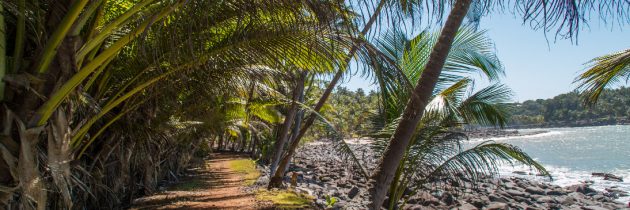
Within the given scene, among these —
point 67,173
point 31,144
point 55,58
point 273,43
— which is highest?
point 273,43

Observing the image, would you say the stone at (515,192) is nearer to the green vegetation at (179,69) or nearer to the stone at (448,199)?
the stone at (448,199)

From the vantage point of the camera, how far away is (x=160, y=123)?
24.6 feet

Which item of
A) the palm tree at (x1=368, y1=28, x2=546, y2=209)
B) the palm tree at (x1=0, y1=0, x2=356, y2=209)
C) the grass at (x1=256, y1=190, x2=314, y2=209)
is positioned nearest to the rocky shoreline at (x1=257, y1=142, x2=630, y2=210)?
A: the grass at (x1=256, y1=190, x2=314, y2=209)

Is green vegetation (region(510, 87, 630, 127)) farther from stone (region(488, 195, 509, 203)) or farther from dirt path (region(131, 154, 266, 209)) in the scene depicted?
dirt path (region(131, 154, 266, 209))

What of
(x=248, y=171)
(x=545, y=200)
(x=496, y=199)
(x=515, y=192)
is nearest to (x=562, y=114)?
(x=515, y=192)

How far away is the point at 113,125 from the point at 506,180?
1297 centimetres

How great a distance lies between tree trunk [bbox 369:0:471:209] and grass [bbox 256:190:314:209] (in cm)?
287

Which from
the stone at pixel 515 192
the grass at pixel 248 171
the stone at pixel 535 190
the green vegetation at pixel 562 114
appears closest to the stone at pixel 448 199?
the stone at pixel 515 192

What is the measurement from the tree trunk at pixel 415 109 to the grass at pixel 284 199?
2.87m

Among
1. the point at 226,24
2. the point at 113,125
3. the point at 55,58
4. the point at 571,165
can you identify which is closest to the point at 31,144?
the point at 55,58

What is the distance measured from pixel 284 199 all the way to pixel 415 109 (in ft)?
14.4

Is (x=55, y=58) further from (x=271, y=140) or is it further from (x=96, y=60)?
(x=271, y=140)

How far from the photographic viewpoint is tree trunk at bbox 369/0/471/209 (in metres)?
4.14

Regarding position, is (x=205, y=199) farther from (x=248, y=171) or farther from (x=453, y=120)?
(x=248, y=171)
